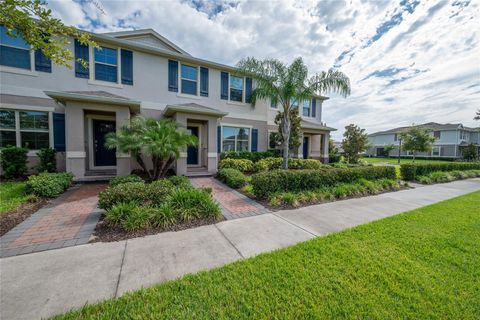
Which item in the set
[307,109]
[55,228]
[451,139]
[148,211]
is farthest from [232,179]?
[451,139]

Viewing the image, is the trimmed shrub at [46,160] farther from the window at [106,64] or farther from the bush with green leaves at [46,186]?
the window at [106,64]

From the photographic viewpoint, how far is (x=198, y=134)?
37.8 ft

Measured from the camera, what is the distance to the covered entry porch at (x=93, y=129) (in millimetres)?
7535

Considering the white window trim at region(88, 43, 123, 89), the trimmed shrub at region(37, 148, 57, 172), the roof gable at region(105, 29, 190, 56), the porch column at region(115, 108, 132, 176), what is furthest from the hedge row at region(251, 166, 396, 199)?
the roof gable at region(105, 29, 190, 56)

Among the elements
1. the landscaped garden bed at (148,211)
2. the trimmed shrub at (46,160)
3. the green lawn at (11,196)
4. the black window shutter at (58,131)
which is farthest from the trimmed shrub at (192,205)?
the black window shutter at (58,131)

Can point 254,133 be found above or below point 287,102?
below

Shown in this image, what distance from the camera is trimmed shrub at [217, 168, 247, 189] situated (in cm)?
797

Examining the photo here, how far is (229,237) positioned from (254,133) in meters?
10.2

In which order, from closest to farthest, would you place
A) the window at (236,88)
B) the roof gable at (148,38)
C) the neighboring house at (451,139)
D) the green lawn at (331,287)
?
1. the green lawn at (331,287)
2. the roof gable at (148,38)
3. the window at (236,88)
4. the neighboring house at (451,139)

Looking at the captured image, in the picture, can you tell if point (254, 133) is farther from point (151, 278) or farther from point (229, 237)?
point (151, 278)

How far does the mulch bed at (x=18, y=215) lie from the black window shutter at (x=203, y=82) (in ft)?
29.1

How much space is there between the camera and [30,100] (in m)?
8.24

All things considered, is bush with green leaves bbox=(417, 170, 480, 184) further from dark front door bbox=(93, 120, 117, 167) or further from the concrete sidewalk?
dark front door bbox=(93, 120, 117, 167)

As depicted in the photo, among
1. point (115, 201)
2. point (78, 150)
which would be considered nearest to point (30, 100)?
point (78, 150)
